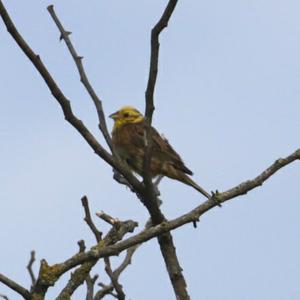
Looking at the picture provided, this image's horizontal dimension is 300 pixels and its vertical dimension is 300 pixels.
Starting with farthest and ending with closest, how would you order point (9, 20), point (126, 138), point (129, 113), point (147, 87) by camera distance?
1. point (129, 113)
2. point (126, 138)
3. point (147, 87)
4. point (9, 20)

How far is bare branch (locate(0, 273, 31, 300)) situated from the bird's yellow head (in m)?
5.33

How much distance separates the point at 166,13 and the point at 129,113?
5170 millimetres

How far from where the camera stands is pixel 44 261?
11.4 ft

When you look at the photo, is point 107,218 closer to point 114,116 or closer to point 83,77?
point 83,77

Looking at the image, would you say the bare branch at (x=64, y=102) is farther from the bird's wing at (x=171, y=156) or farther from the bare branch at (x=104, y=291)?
the bird's wing at (x=171, y=156)

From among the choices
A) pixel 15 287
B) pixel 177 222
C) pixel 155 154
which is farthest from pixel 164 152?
pixel 15 287

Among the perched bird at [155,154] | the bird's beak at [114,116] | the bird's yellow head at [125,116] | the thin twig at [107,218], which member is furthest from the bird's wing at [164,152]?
the thin twig at [107,218]

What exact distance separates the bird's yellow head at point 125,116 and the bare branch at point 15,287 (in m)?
5.33

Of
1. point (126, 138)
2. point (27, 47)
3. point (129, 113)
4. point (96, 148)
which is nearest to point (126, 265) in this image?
point (96, 148)

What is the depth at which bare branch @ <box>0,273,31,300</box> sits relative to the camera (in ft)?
10.5

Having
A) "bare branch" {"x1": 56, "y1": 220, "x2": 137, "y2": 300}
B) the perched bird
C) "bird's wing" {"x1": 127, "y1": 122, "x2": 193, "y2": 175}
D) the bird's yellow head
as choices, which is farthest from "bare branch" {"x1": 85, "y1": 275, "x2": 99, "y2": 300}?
the bird's yellow head

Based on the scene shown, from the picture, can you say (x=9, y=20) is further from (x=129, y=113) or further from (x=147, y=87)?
(x=129, y=113)

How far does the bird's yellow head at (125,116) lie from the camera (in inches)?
337

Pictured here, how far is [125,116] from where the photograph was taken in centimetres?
868
